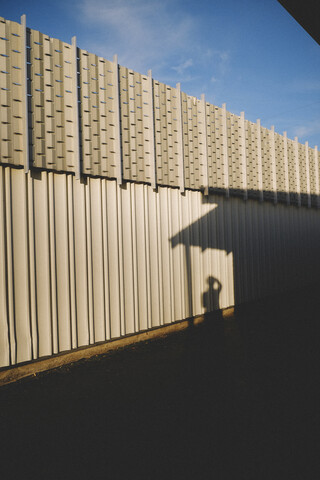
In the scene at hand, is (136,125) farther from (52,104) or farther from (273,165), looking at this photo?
(273,165)

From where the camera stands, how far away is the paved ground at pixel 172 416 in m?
2.45

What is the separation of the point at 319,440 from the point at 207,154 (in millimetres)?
6328

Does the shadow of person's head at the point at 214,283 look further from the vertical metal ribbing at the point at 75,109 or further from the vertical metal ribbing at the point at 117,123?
the vertical metal ribbing at the point at 75,109

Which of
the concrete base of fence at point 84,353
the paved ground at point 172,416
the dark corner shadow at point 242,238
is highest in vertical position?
the dark corner shadow at point 242,238

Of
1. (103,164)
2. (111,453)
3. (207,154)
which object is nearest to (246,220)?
(207,154)

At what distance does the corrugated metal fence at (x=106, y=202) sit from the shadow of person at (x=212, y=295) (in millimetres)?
40

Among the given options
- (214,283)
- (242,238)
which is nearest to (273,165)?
(242,238)

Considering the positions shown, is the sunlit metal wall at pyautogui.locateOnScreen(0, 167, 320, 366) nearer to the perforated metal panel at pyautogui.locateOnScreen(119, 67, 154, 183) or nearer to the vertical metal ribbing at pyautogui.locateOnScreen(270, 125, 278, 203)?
the perforated metal panel at pyautogui.locateOnScreen(119, 67, 154, 183)

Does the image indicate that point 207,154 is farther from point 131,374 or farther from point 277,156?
point 131,374

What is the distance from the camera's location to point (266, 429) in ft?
9.35

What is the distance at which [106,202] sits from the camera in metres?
5.42

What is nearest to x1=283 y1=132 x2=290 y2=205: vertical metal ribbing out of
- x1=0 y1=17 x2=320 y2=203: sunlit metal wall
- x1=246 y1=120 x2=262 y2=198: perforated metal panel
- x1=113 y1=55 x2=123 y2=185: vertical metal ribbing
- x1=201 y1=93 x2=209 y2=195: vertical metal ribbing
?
x1=246 y1=120 x2=262 y2=198: perforated metal panel

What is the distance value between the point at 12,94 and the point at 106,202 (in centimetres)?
231

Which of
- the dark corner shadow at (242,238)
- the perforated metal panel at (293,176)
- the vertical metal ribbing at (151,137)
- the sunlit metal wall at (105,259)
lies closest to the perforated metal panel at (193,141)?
the sunlit metal wall at (105,259)
